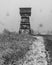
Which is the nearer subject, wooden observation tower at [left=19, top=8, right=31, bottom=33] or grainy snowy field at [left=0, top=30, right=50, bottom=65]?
grainy snowy field at [left=0, top=30, right=50, bottom=65]

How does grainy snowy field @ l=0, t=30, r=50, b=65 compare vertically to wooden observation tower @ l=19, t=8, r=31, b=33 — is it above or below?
below

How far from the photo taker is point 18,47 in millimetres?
2979

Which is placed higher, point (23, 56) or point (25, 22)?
point (25, 22)

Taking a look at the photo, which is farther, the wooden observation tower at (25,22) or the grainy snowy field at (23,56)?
the wooden observation tower at (25,22)

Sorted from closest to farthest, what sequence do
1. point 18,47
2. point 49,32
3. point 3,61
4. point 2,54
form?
1. point 3,61
2. point 2,54
3. point 18,47
4. point 49,32

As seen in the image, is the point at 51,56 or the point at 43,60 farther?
the point at 51,56

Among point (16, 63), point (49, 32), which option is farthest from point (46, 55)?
point (49, 32)

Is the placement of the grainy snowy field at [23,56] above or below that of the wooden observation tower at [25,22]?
below

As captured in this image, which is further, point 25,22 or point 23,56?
point 25,22

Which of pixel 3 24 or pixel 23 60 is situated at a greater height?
pixel 3 24

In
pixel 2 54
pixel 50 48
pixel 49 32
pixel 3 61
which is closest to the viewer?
pixel 3 61

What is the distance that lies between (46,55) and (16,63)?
66cm

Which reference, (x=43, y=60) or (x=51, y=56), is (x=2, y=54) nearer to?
(x=43, y=60)

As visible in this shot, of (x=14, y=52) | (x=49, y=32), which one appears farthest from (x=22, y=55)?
(x=49, y=32)
